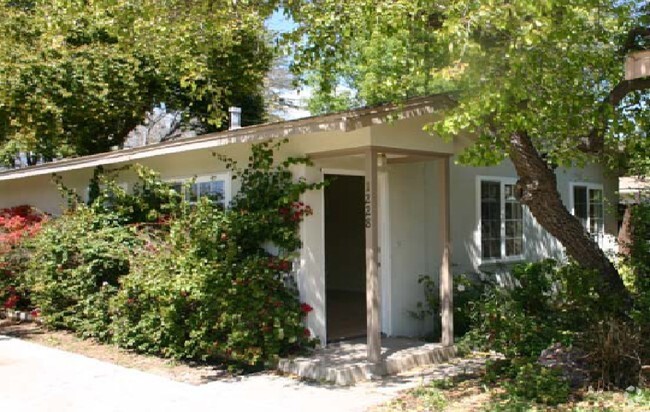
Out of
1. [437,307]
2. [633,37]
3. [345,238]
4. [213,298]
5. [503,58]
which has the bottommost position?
[437,307]

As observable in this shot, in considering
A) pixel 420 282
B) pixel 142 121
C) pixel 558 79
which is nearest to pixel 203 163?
pixel 420 282

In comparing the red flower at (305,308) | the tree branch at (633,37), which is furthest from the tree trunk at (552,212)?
the red flower at (305,308)

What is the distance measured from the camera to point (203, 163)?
9.55 m

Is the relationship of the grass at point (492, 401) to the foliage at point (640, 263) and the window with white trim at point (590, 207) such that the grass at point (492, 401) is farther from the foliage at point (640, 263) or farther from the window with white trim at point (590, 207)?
the window with white trim at point (590, 207)

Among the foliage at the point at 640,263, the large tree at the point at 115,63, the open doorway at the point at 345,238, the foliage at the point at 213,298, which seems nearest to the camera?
the foliage at the point at 640,263

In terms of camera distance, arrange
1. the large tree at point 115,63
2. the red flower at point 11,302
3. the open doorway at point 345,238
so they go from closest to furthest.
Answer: the large tree at point 115,63 < the red flower at point 11,302 < the open doorway at point 345,238

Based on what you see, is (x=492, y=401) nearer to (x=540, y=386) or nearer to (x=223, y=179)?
(x=540, y=386)

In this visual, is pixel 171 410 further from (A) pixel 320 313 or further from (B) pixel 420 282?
(B) pixel 420 282

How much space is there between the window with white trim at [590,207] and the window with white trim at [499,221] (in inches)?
106

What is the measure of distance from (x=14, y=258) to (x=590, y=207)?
1255 centimetres

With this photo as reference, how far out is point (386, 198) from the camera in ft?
30.5

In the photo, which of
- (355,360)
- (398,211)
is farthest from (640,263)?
(355,360)

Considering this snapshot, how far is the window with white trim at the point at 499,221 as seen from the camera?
38.1 feet

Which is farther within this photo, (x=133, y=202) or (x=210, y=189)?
(x=133, y=202)
